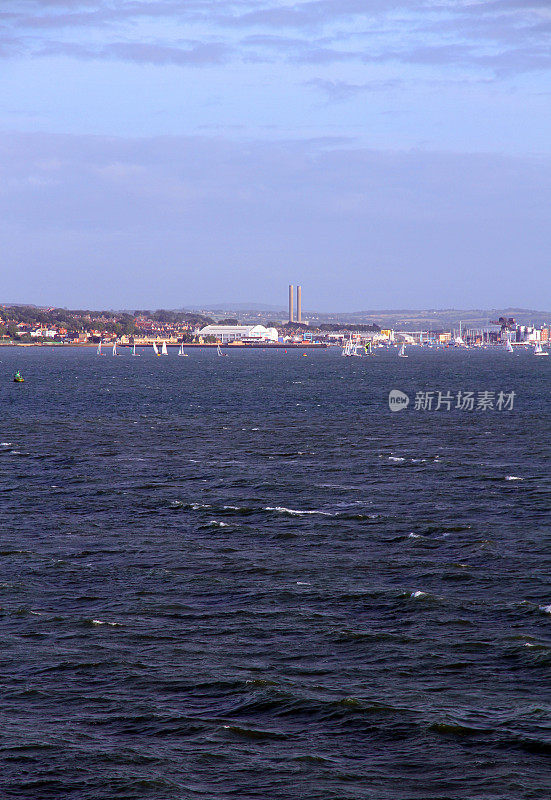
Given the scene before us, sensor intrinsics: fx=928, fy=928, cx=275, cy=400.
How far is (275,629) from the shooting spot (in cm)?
2895

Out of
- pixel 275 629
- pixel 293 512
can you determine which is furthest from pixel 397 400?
pixel 275 629

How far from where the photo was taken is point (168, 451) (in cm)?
7250

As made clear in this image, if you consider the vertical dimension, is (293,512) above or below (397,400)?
below

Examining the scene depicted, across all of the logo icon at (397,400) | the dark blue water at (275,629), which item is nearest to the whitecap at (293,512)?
the dark blue water at (275,629)

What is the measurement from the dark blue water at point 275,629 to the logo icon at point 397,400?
50.8m

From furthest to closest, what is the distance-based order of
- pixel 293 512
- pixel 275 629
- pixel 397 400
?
pixel 397 400
pixel 293 512
pixel 275 629

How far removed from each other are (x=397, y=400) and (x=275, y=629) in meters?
102

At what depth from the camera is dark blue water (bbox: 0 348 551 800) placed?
20.2 m

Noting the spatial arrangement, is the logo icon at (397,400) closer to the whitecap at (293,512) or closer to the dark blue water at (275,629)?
the dark blue water at (275,629)

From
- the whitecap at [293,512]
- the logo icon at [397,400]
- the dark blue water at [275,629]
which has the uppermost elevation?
the logo icon at [397,400]

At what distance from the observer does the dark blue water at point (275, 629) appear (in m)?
20.2

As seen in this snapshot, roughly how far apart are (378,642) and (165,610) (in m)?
7.33

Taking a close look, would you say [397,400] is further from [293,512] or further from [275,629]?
[275,629]

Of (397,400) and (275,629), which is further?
(397,400)
